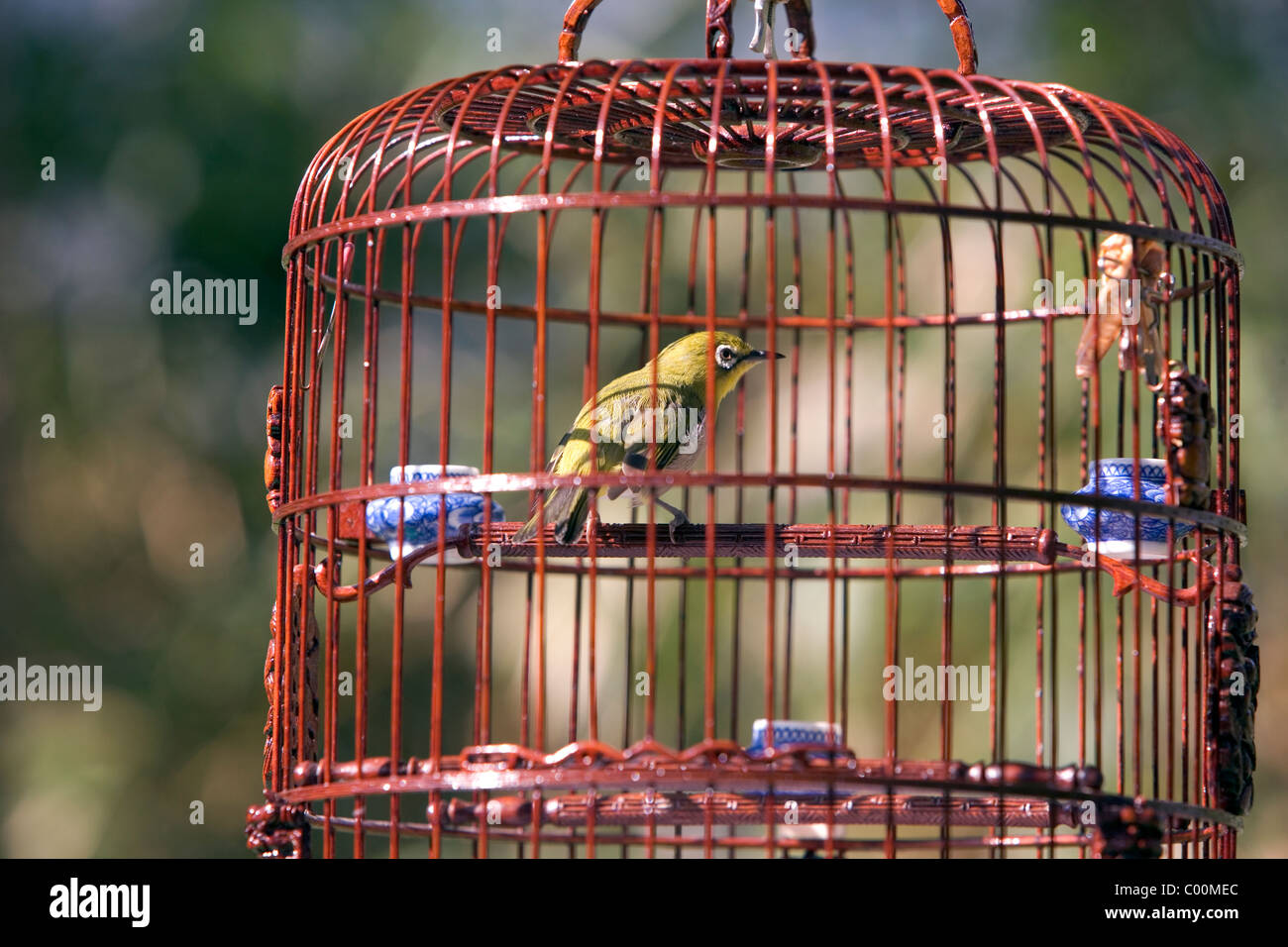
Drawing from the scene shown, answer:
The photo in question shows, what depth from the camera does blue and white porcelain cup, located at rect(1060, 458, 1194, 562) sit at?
962 centimetres

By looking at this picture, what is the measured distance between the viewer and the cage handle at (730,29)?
366 inches

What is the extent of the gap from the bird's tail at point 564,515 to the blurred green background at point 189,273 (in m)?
10.1

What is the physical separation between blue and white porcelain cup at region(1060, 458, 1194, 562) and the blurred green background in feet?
28.2

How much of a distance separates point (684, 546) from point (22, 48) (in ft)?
47.6

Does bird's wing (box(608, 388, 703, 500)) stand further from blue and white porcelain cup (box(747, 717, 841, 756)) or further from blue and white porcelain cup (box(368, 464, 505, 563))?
blue and white porcelain cup (box(747, 717, 841, 756))

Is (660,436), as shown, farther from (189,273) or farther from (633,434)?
(189,273)

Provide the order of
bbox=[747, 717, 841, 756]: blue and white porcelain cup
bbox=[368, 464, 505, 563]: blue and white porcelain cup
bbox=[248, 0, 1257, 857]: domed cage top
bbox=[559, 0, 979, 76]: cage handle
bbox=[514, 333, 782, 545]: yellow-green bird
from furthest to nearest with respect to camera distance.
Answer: bbox=[368, 464, 505, 563]: blue and white porcelain cup → bbox=[514, 333, 782, 545]: yellow-green bird → bbox=[559, 0, 979, 76]: cage handle → bbox=[747, 717, 841, 756]: blue and white porcelain cup → bbox=[248, 0, 1257, 857]: domed cage top

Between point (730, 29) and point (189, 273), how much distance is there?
40.0ft

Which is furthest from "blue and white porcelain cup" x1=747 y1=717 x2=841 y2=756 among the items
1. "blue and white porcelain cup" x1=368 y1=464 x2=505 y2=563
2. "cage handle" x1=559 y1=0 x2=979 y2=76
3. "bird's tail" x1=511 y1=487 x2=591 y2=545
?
"cage handle" x1=559 y1=0 x2=979 y2=76

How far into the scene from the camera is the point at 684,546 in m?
9.63

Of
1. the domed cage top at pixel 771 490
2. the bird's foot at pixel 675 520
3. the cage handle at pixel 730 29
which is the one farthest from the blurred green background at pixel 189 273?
the bird's foot at pixel 675 520

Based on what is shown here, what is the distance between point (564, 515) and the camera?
977 centimetres
